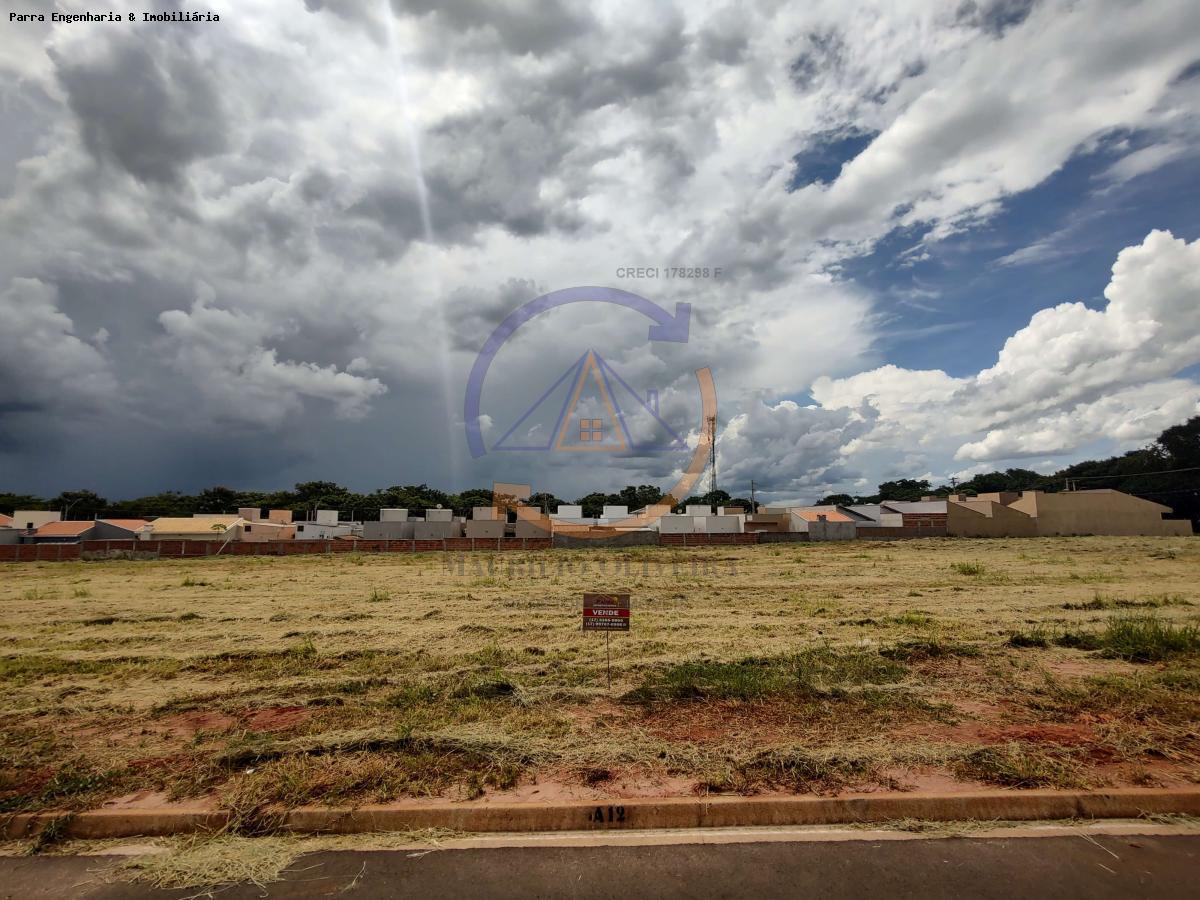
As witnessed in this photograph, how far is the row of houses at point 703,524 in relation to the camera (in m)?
58.6

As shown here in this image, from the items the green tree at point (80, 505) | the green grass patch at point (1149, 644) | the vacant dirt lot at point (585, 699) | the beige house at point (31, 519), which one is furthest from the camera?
the green tree at point (80, 505)

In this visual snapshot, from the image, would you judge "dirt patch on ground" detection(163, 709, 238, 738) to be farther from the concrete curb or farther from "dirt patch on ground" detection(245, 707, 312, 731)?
the concrete curb

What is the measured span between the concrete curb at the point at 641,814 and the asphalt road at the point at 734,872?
32cm

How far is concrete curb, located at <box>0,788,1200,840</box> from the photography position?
5.17 meters

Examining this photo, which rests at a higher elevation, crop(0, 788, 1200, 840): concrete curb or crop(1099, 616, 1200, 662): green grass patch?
crop(1099, 616, 1200, 662): green grass patch

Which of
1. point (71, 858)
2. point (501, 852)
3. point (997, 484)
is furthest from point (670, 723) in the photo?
point (997, 484)

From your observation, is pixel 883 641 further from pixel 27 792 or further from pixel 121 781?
pixel 27 792

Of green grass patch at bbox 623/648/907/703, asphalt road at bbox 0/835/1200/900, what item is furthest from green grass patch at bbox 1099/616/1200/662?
asphalt road at bbox 0/835/1200/900

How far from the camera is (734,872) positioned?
450 centimetres

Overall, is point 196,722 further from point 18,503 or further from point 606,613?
point 18,503

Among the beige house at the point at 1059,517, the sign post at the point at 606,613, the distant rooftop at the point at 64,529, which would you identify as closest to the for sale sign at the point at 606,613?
the sign post at the point at 606,613

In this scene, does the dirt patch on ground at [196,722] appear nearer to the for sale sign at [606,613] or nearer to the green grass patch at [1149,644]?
the for sale sign at [606,613]

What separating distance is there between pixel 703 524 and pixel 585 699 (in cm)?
5777

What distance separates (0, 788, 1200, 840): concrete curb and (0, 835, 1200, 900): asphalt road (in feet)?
Answer: 1.04
